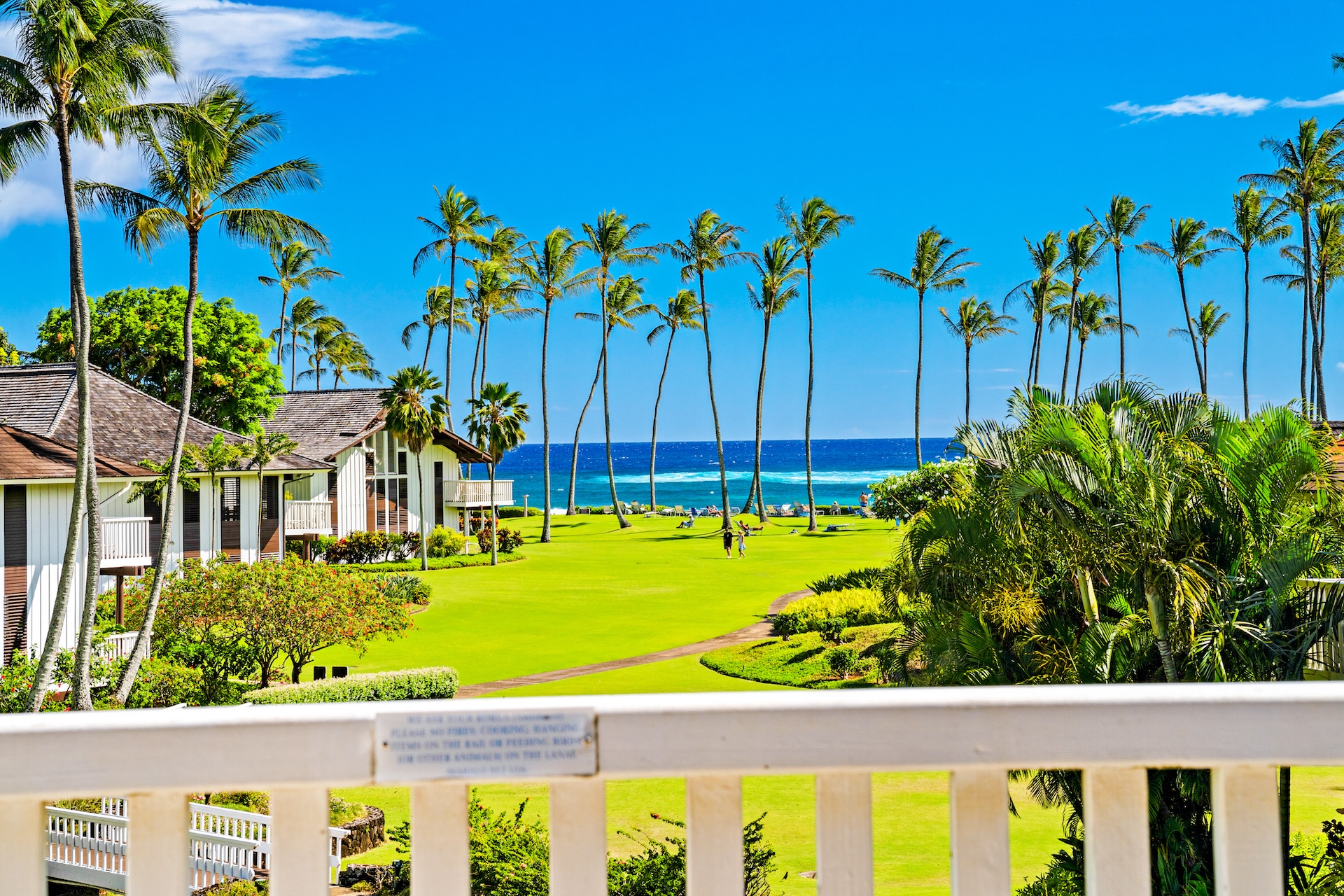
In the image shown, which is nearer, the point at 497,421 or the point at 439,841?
the point at 439,841

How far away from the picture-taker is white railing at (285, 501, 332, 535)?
131 ft

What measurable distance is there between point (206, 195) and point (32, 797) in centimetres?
2244

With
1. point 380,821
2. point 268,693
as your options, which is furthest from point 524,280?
point 380,821

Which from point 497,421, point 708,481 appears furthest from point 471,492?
point 708,481

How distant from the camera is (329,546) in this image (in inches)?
1697

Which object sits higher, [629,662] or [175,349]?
[175,349]

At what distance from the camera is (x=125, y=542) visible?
25.6 m

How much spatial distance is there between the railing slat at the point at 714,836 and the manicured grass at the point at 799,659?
19.2m

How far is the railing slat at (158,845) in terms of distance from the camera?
1414 mm

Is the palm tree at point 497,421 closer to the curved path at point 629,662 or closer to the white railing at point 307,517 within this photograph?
the white railing at point 307,517

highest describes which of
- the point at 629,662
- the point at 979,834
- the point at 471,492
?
the point at 979,834

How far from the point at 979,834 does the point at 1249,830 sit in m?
0.38

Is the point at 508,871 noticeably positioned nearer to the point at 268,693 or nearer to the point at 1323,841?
the point at 1323,841

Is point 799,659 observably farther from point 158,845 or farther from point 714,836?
point 158,845
